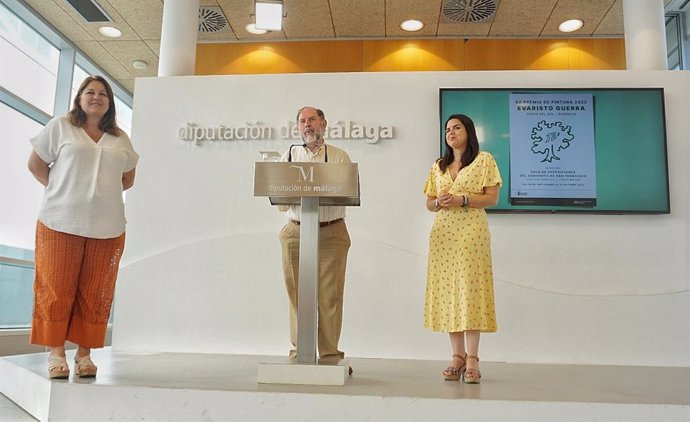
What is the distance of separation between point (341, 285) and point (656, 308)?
2.58 metres

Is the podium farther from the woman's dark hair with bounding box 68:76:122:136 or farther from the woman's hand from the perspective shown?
the woman's hand

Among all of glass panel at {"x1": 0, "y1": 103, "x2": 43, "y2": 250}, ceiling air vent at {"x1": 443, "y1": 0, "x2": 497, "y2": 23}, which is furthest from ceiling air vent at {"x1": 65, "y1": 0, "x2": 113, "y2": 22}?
ceiling air vent at {"x1": 443, "y1": 0, "x2": 497, "y2": 23}

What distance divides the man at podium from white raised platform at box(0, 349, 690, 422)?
1.09 feet

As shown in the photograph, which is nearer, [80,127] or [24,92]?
[80,127]

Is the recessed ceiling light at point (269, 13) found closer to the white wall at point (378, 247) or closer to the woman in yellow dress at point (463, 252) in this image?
the white wall at point (378, 247)

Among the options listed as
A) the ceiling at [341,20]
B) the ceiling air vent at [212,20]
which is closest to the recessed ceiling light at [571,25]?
the ceiling at [341,20]

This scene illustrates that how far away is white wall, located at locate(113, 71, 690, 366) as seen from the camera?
14.1 feet

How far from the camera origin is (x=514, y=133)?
4523 mm

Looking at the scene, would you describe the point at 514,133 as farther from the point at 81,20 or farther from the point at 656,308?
the point at 81,20

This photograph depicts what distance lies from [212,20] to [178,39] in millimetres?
1483

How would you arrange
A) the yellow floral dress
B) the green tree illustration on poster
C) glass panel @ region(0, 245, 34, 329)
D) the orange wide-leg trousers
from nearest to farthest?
the orange wide-leg trousers → the yellow floral dress → the green tree illustration on poster → glass panel @ region(0, 245, 34, 329)

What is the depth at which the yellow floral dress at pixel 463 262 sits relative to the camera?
2898 millimetres

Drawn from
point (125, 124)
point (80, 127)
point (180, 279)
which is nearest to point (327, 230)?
point (80, 127)

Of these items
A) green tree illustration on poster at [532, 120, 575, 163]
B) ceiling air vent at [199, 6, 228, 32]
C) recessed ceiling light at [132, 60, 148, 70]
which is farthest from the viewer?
recessed ceiling light at [132, 60, 148, 70]
